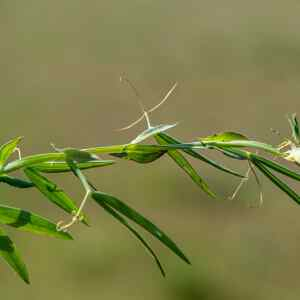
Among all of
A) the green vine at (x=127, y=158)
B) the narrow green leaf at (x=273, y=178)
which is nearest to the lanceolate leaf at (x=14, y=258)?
the green vine at (x=127, y=158)

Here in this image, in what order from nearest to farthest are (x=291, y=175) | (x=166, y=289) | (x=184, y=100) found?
(x=291, y=175), (x=166, y=289), (x=184, y=100)

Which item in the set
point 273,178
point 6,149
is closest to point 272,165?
point 273,178

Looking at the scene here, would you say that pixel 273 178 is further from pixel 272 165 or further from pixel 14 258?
pixel 14 258

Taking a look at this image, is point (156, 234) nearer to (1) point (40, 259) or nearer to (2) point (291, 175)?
(2) point (291, 175)

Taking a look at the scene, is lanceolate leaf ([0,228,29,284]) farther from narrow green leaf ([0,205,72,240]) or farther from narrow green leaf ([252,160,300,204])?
narrow green leaf ([252,160,300,204])

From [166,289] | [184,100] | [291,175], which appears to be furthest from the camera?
[184,100]

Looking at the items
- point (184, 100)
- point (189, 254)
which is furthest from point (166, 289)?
point (184, 100)
